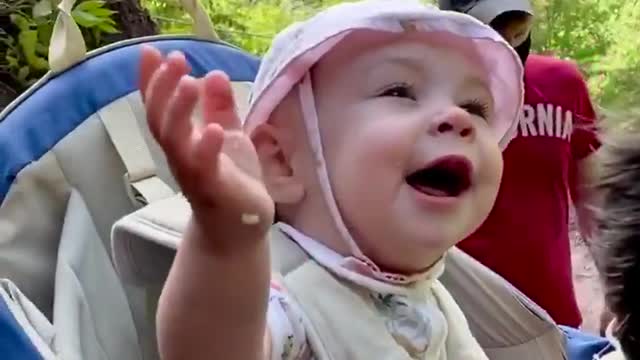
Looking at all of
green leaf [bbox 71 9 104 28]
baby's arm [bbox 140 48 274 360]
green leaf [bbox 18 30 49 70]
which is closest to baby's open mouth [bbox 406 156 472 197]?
baby's arm [bbox 140 48 274 360]

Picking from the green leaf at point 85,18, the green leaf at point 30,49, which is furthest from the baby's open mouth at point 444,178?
the green leaf at point 30,49

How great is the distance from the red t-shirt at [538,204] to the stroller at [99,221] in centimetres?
72

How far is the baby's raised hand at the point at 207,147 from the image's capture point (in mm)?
781

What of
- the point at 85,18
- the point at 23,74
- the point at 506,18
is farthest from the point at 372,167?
the point at 506,18

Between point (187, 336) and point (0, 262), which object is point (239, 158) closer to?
point (187, 336)

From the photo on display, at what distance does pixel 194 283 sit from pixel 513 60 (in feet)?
1.52

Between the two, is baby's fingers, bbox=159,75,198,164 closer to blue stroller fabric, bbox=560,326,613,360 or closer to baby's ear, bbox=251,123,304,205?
baby's ear, bbox=251,123,304,205

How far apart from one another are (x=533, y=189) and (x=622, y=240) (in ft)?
3.76

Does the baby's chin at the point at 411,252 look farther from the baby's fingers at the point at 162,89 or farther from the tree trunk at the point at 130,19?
the tree trunk at the point at 130,19

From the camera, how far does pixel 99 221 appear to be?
1.31 m

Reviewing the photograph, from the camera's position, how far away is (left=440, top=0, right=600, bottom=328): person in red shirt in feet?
7.11

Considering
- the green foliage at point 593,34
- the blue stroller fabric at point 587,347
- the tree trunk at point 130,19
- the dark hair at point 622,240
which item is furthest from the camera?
the green foliage at point 593,34

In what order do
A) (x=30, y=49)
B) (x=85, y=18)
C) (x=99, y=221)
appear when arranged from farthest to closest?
(x=30, y=49), (x=85, y=18), (x=99, y=221)

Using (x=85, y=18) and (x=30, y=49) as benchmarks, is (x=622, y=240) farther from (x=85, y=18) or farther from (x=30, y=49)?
(x=30, y=49)
